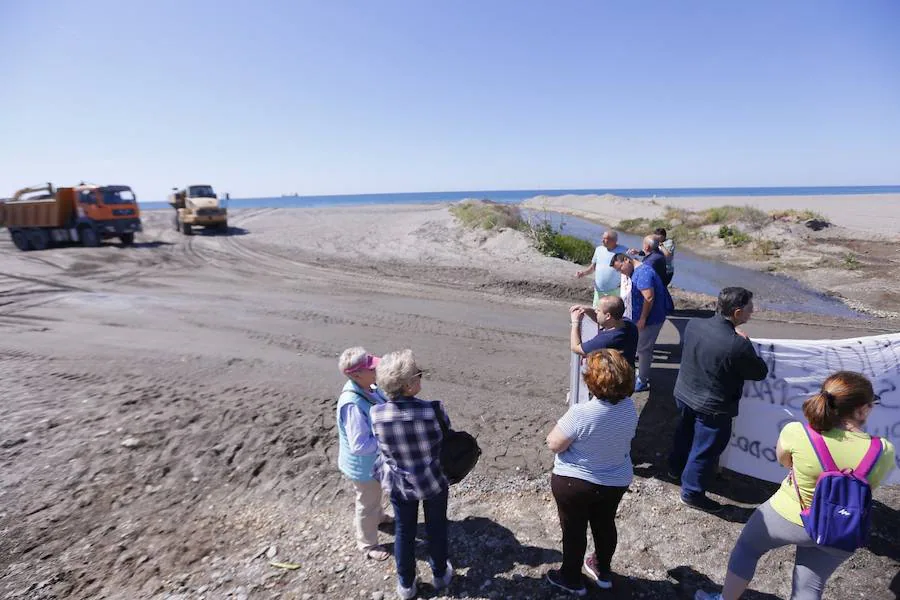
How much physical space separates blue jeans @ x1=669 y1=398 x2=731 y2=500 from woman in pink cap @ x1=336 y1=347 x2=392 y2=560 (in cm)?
264

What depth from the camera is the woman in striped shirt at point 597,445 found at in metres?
3.04

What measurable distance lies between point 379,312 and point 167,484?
6.36m

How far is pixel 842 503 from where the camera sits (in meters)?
2.53

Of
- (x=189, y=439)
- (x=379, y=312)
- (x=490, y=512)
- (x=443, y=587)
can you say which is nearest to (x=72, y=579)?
(x=189, y=439)

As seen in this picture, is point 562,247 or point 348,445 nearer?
point 348,445

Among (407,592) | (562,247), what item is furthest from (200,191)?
(407,592)

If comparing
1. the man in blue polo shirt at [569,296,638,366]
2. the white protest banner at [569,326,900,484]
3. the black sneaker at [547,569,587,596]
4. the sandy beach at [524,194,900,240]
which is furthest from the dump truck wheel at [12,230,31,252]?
the sandy beach at [524,194,900,240]

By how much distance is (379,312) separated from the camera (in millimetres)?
11125

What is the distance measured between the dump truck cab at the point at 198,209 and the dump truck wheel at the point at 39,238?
6387mm

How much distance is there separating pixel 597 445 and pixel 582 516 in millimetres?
539

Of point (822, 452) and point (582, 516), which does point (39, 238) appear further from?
point (822, 452)

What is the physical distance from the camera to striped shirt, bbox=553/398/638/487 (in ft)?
9.99

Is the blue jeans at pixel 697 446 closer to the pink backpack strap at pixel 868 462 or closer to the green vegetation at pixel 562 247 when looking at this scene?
the pink backpack strap at pixel 868 462

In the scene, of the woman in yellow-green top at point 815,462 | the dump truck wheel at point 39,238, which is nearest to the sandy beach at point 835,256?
the woman in yellow-green top at point 815,462
